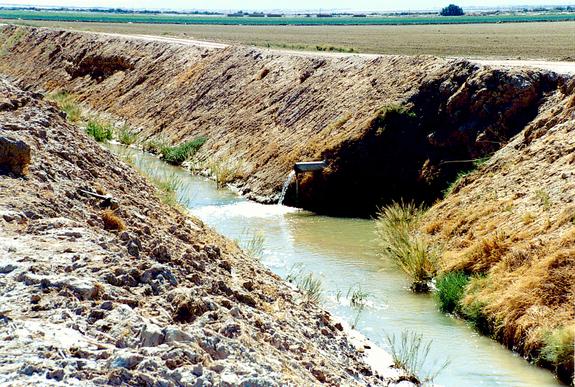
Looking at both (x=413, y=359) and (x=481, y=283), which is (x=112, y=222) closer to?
(x=413, y=359)

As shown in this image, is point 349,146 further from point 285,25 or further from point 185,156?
point 285,25

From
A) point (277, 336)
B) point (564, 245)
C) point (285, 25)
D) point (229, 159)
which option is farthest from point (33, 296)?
point (285, 25)

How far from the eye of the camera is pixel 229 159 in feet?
95.2

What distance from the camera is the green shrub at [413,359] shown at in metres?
11.4

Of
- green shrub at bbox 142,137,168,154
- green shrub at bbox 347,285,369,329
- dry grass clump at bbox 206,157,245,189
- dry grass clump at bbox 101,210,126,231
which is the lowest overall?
green shrub at bbox 142,137,168,154

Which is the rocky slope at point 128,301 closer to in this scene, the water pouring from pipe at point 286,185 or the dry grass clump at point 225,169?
the water pouring from pipe at point 286,185

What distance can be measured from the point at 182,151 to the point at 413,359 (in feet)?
67.7

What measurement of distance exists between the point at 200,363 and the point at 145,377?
64 centimetres

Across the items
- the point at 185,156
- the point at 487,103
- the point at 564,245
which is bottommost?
the point at 185,156

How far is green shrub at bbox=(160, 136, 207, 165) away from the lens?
103 feet

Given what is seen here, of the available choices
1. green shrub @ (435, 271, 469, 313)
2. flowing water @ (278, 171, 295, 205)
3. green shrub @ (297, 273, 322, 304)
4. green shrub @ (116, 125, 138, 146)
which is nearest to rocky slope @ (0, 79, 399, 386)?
green shrub @ (297, 273, 322, 304)

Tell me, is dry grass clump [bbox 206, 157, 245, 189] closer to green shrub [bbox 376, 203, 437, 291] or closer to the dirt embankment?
the dirt embankment

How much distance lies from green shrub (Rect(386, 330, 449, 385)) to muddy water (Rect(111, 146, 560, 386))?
137 millimetres

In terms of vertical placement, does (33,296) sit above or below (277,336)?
above
